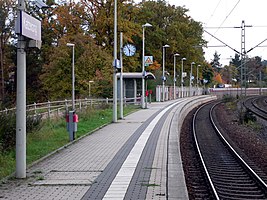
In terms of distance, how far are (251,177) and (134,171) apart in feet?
12.4

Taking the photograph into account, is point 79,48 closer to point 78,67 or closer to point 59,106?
point 78,67

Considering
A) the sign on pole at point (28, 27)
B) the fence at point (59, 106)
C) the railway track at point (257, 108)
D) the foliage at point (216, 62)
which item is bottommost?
the railway track at point (257, 108)

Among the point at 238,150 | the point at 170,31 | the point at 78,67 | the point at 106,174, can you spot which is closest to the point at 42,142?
the point at 106,174

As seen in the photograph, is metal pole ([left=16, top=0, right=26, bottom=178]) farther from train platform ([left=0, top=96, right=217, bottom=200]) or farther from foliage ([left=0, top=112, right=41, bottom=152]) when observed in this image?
foliage ([left=0, top=112, right=41, bottom=152])

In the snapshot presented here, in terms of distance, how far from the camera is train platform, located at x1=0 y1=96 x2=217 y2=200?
8.57 meters

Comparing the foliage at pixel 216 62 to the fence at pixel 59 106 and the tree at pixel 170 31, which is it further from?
the fence at pixel 59 106

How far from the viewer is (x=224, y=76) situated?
7042 inches

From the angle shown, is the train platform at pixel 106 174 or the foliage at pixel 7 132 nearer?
the train platform at pixel 106 174

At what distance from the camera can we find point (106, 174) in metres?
10.5

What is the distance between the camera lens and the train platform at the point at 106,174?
8.57 meters

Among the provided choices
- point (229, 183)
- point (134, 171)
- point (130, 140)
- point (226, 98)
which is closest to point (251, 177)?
point (229, 183)

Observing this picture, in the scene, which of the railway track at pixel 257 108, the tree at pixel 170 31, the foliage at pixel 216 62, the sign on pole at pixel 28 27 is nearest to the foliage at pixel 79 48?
the tree at pixel 170 31

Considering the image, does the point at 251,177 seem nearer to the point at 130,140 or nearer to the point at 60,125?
the point at 130,140

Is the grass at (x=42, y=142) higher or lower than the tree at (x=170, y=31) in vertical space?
lower
